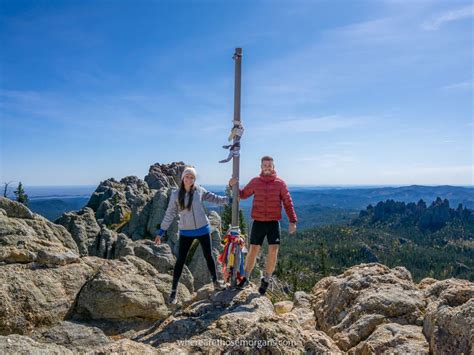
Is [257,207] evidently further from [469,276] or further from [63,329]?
[469,276]

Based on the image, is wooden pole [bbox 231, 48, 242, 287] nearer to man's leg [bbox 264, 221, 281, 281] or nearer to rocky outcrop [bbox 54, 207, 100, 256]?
man's leg [bbox 264, 221, 281, 281]

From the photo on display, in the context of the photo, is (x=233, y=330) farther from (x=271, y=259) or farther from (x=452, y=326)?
(x=452, y=326)

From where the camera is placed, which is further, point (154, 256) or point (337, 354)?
point (154, 256)

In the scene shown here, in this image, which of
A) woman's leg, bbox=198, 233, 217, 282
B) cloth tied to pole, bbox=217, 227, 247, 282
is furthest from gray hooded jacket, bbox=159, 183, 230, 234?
cloth tied to pole, bbox=217, 227, 247, 282

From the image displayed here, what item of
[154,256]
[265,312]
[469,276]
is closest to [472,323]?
[265,312]

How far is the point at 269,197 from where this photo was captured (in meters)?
9.06

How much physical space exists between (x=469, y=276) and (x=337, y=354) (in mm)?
219500

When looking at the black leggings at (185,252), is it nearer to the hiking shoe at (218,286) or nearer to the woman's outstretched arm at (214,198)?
the hiking shoe at (218,286)

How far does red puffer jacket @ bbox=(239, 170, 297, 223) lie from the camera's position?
356 inches

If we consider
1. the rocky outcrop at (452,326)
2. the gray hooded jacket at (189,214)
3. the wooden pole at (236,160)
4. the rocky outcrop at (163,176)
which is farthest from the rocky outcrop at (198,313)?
the rocky outcrop at (163,176)

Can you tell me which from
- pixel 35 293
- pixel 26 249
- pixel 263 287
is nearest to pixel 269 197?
pixel 263 287

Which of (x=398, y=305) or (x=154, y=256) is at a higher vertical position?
(x=398, y=305)

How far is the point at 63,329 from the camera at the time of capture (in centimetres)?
828

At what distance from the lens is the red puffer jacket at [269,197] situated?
905cm
